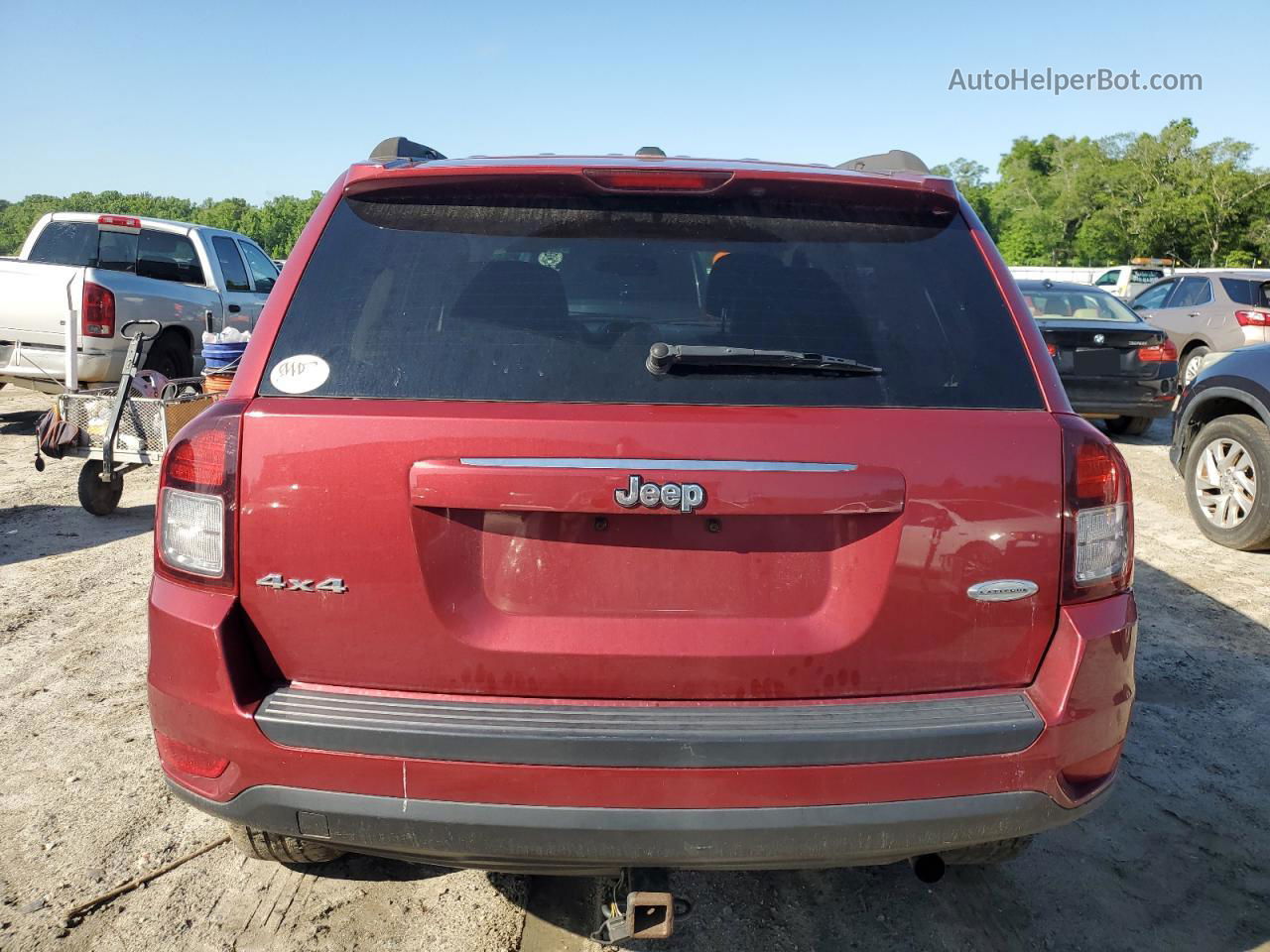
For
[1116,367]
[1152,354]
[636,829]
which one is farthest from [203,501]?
[1152,354]

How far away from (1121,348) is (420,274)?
31.5ft

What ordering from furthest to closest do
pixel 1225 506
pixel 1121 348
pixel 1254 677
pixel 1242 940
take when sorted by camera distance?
pixel 1121 348
pixel 1225 506
pixel 1254 677
pixel 1242 940

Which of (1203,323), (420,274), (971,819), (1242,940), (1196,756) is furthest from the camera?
(1203,323)

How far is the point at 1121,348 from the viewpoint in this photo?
994 centimetres

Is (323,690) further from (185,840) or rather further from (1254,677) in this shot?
(1254,677)

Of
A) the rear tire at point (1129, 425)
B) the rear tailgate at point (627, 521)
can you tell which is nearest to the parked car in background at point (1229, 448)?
the rear tire at point (1129, 425)

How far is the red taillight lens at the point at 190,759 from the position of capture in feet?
6.61

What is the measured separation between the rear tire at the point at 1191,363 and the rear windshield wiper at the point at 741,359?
13833mm

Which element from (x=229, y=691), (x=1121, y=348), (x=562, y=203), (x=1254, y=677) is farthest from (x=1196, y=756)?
(x=1121, y=348)

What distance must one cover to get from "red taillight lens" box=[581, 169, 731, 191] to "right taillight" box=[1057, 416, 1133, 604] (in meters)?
0.93

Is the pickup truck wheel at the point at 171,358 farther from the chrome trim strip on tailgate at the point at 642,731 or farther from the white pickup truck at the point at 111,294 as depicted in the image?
the chrome trim strip on tailgate at the point at 642,731

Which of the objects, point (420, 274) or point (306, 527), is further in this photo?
point (420, 274)

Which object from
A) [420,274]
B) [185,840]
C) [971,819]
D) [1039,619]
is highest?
[420,274]

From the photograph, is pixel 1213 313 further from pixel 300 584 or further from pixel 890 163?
pixel 300 584
